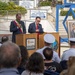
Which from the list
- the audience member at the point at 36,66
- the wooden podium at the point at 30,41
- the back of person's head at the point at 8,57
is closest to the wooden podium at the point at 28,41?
the wooden podium at the point at 30,41

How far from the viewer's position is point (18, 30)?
10867 mm

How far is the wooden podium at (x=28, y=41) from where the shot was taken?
8906mm

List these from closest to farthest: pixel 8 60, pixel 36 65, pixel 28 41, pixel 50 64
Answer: pixel 8 60, pixel 36 65, pixel 50 64, pixel 28 41

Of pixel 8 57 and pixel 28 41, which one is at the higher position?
pixel 8 57

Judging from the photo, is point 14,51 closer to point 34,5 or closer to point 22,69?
point 22,69

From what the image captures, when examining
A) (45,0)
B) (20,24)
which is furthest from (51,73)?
(45,0)

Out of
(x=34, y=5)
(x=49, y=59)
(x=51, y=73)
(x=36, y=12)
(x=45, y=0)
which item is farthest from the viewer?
(x=45, y=0)

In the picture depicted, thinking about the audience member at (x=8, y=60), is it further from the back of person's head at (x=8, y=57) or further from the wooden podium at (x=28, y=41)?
the wooden podium at (x=28, y=41)

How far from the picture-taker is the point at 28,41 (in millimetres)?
9039

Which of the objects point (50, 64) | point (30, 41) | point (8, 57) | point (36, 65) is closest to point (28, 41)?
point (30, 41)

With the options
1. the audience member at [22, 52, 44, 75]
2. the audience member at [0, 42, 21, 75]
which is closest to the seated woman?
the audience member at [22, 52, 44, 75]

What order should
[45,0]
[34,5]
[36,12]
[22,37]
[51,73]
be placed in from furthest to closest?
[45,0] → [34,5] → [36,12] → [22,37] → [51,73]

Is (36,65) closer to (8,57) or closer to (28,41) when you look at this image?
(8,57)

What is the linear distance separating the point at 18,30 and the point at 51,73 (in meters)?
6.11
